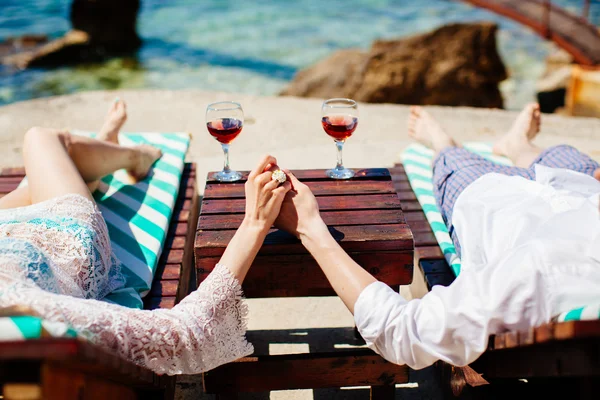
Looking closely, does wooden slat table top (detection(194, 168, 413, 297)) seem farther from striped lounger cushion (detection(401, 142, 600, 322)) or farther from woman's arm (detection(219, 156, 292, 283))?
striped lounger cushion (detection(401, 142, 600, 322))

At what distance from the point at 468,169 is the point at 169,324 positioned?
1739mm

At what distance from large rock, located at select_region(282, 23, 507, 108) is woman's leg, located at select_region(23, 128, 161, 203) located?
456 centimetres

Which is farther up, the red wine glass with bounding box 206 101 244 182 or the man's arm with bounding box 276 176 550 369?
the red wine glass with bounding box 206 101 244 182

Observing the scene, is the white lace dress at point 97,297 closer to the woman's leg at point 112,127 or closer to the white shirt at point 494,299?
the white shirt at point 494,299

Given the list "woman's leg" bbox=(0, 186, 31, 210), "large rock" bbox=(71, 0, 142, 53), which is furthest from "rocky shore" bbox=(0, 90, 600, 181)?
"large rock" bbox=(71, 0, 142, 53)

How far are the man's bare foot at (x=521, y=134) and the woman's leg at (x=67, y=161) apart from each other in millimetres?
2267

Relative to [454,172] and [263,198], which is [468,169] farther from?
[263,198]

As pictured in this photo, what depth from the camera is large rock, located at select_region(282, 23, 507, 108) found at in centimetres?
758

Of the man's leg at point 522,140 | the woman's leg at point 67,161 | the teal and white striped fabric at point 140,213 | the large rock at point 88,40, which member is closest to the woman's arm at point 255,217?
the teal and white striped fabric at point 140,213

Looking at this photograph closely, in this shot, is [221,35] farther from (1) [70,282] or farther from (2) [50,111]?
(1) [70,282]

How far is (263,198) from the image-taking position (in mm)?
2279

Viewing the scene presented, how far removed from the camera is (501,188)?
261cm

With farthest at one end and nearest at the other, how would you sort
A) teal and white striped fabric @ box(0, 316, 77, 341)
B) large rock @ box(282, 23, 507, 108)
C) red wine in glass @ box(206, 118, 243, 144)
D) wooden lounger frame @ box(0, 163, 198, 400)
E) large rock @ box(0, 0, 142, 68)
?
1. large rock @ box(0, 0, 142, 68)
2. large rock @ box(282, 23, 507, 108)
3. red wine in glass @ box(206, 118, 243, 144)
4. teal and white striped fabric @ box(0, 316, 77, 341)
5. wooden lounger frame @ box(0, 163, 198, 400)

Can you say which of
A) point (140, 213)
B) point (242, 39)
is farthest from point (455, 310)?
point (242, 39)
